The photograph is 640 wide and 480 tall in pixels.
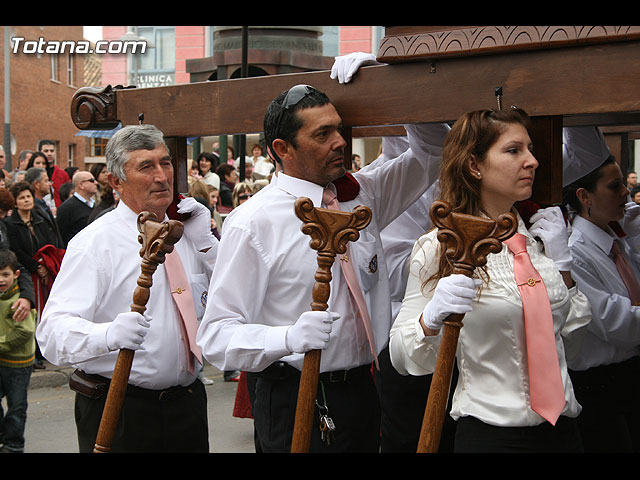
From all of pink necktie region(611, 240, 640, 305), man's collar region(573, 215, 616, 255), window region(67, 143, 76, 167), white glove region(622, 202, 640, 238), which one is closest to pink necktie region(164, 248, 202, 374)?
man's collar region(573, 215, 616, 255)

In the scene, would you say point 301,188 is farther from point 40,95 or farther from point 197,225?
point 40,95

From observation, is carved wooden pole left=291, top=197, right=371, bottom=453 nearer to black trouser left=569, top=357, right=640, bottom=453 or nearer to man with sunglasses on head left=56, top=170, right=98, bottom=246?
black trouser left=569, top=357, right=640, bottom=453

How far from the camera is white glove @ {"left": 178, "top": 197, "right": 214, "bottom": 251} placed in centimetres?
347

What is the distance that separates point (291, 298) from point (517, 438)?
2.80 ft

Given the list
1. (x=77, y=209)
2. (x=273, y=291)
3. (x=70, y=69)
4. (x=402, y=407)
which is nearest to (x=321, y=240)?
(x=273, y=291)

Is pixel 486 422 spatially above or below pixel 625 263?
below

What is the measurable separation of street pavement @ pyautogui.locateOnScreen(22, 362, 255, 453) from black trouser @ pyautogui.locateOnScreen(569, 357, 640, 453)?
2.73 m

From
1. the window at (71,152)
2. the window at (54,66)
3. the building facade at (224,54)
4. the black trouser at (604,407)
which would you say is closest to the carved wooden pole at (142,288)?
Answer: the black trouser at (604,407)

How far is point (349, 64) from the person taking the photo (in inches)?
118

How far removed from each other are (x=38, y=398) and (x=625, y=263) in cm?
529

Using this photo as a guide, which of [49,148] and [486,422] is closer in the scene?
[486,422]

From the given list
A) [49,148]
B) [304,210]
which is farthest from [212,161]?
[304,210]

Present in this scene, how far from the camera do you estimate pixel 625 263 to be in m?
3.87
